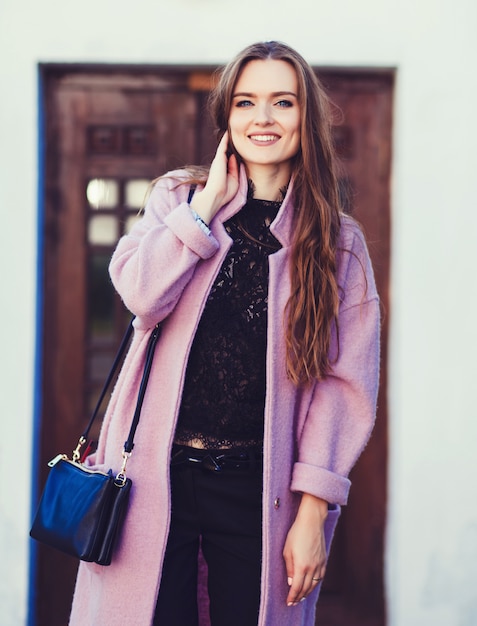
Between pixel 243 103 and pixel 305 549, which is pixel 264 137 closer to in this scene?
pixel 243 103

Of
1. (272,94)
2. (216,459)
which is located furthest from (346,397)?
(272,94)

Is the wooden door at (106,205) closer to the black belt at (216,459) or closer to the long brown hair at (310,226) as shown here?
the long brown hair at (310,226)

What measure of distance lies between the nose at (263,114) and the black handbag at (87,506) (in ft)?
1.90

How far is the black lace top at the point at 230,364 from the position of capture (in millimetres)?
1892

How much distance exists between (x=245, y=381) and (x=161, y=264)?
361mm

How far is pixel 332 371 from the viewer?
6.34 ft

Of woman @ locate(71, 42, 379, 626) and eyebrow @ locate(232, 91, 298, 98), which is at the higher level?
eyebrow @ locate(232, 91, 298, 98)

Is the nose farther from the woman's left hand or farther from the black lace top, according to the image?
the woman's left hand

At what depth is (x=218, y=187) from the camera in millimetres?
1919

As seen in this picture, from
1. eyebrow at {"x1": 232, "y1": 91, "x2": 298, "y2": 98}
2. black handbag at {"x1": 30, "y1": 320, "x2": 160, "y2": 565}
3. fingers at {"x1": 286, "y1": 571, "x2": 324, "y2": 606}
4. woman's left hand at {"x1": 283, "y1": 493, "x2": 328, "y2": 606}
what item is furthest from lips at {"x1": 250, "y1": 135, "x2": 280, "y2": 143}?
fingers at {"x1": 286, "y1": 571, "x2": 324, "y2": 606}

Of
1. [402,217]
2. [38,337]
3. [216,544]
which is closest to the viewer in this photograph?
[216,544]

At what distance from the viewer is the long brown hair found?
1893mm

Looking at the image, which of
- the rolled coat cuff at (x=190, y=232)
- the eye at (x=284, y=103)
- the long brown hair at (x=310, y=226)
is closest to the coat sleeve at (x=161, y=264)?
the rolled coat cuff at (x=190, y=232)

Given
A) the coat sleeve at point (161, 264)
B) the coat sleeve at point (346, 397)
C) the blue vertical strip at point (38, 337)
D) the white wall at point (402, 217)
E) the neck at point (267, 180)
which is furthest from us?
the blue vertical strip at point (38, 337)
